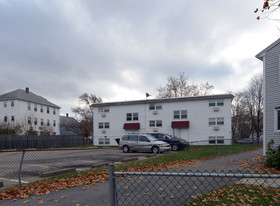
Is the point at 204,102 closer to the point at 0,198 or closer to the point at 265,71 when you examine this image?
the point at 265,71

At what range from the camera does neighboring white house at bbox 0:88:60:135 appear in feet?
161

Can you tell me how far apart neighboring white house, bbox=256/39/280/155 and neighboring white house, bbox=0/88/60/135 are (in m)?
39.9

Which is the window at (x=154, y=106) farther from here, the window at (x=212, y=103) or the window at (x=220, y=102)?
the window at (x=220, y=102)

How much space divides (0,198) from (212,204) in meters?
5.17

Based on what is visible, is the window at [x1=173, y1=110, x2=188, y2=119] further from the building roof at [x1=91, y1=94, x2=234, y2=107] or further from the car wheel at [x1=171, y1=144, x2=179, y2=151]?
the car wheel at [x1=171, y1=144, x2=179, y2=151]

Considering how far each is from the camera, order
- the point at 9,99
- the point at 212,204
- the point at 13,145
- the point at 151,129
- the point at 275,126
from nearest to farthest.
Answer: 1. the point at 212,204
2. the point at 275,126
3. the point at 13,145
4. the point at 151,129
5. the point at 9,99

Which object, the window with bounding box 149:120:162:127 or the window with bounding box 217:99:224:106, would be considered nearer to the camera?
the window with bounding box 217:99:224:106

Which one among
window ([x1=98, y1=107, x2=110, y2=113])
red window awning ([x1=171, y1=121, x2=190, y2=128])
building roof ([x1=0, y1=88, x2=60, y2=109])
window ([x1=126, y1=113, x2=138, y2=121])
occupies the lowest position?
red window awning ([x1=171, y1=121, x2=190, y2=128])

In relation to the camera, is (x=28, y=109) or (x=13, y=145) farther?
(x=28, y=109)

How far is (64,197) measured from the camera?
259 inches

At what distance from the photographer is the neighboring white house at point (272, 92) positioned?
1580 cm

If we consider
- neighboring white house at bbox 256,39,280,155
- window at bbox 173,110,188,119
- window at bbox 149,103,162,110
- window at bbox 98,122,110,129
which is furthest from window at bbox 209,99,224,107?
neighboring white house at bbox 256,39,280,155

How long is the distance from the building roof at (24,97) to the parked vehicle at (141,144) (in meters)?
35.2

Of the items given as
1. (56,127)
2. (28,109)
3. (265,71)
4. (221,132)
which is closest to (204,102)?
(221,132)
